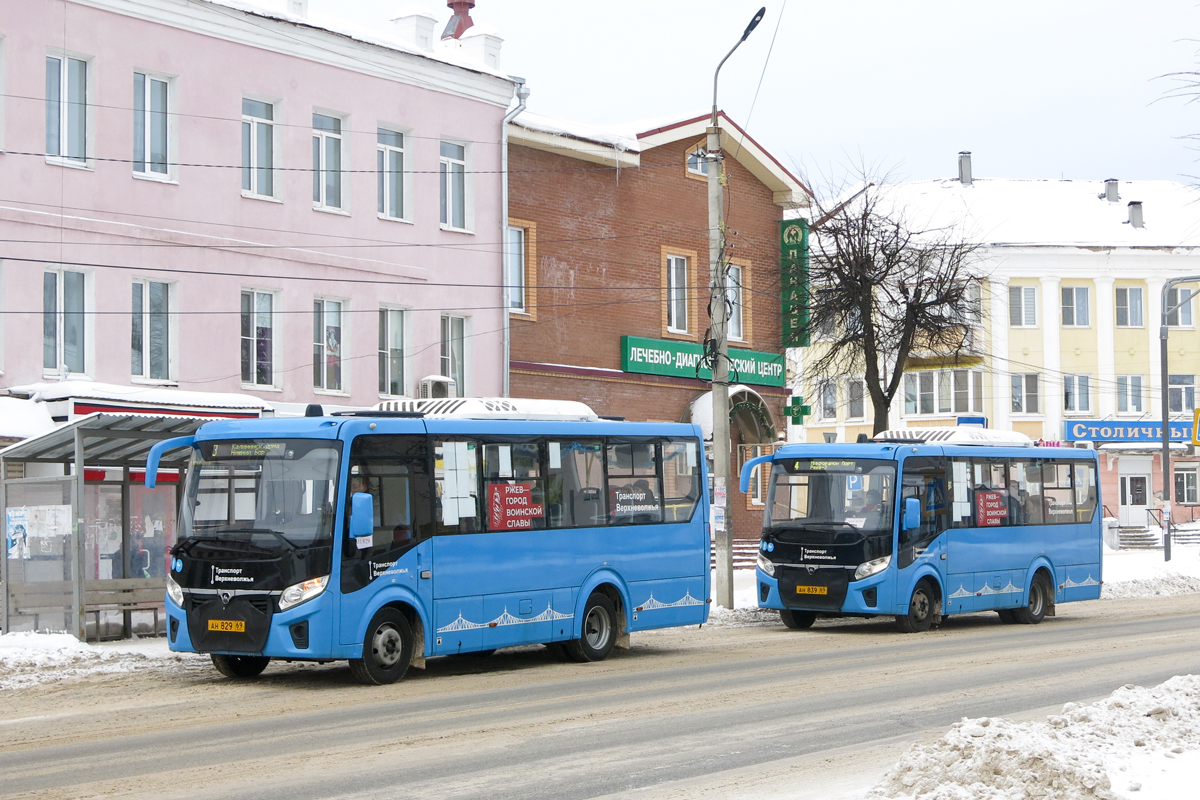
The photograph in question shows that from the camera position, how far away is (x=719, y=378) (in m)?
24.7

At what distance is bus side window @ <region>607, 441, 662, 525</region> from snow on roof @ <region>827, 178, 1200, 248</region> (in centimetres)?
4654

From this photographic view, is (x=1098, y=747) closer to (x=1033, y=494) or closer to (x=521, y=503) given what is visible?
(x=521, y=503)

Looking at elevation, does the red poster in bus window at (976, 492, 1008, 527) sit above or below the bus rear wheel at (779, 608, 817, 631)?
above

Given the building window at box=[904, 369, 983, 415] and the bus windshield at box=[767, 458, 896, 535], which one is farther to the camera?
the building window at box=[904, 369, 983, 415]

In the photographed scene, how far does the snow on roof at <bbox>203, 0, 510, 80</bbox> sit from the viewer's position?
27.5 m

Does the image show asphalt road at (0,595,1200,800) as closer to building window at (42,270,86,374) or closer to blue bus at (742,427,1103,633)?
blue bus at (742,427,1103,633)

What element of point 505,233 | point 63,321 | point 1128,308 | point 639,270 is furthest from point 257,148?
point 1128,308

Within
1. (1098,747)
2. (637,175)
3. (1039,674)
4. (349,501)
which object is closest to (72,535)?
(349,501)

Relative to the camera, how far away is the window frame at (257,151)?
2745cm

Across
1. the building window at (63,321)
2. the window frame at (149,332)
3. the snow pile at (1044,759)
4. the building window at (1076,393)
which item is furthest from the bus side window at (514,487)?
the building window at (1076,393)

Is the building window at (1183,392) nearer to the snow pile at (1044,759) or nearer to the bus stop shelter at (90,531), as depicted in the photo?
the bus stop shelter at (90,531)

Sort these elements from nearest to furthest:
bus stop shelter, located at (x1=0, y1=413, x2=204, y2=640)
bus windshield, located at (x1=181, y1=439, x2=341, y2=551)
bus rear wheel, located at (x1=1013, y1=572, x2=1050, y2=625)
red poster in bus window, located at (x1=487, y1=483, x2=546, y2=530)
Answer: bus windshield, located at (x1=181, y1=439, x2=341, y2=551) < red poster in bus window, located at (x1=487, y1=483, x2=546, y2=530) < bus stop shelter, located at (x1=0, y1=413, x2=204, y2=640) < bus rear wheel, located at (x1=1013, y1=572, x2=1050, y2=625)

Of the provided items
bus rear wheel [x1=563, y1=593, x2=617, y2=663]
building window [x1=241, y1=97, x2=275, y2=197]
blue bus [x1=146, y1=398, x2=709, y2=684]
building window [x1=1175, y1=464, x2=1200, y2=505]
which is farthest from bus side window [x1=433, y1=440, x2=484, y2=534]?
building window [x1=1175, y1=464, x2=1200, y2=505]

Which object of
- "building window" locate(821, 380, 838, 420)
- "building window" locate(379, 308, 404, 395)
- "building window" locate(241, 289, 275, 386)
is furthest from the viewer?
"building window" locate(821, 380, 838, 420)
